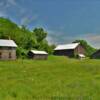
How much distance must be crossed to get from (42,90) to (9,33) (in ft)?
254

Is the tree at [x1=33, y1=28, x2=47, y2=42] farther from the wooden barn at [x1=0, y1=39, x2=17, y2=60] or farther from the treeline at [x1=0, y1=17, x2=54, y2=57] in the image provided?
the wooden barn at [x1=0, y1=39, x2=17, y2=60]

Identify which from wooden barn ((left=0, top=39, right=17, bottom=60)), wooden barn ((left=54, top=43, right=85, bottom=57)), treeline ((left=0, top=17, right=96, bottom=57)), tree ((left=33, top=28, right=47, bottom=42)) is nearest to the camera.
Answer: wooden barn ((left=0, top=39, right=17, bottom=60))

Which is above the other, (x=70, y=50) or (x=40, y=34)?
(x=40, y=34)

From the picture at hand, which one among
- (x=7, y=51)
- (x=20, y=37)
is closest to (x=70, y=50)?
(x=20, y=37)

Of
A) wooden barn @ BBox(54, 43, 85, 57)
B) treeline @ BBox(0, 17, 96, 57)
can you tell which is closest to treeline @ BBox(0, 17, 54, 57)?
treeline @ BBox(0, 17, 96, 57)

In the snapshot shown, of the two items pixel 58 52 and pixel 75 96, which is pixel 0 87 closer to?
pixel 75 96

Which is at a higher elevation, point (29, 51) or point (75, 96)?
point (29, 51)

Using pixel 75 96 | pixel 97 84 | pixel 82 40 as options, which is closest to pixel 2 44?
pixel 97 84

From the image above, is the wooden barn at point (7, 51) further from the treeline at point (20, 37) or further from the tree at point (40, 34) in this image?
the tree at point (40, 34)

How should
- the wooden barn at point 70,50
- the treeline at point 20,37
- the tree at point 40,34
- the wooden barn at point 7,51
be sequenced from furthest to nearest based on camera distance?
1. the tree at point 40,34
2. the wooden barn at point 70,50
3. the treeline at point 20,37
4. the wooden barn at point 7,51

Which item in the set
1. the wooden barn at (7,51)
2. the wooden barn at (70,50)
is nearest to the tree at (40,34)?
the wooden barn at (70,50)

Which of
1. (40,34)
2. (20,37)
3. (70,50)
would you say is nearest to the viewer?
(20,37)

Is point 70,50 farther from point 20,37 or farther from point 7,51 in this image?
point 7,51

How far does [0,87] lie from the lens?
2975 cm
